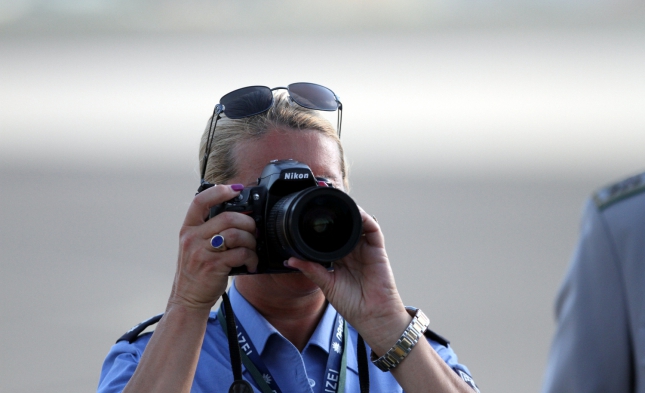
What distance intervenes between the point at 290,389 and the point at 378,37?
2832 mm

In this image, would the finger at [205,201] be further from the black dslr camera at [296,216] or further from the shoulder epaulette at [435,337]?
the shoulder epaulette at [435,337]

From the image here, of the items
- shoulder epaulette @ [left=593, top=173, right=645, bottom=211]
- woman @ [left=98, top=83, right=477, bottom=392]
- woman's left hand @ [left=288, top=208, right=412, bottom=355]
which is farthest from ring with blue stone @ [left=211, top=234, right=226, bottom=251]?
shoulder epaulette @ [left=593, top=173, right=645, bottom=211]

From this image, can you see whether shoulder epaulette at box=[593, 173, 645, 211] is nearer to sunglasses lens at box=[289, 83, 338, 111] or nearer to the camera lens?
the camera lens

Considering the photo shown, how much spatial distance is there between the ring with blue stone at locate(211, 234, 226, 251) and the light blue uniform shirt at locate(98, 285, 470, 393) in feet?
0.52

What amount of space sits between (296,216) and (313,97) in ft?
1.30

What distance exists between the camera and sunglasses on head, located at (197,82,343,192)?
125cm

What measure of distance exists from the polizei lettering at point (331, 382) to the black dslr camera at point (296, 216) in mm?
174

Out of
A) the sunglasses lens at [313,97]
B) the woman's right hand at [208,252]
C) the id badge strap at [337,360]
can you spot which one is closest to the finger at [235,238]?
the woman's right hand at [208,252]

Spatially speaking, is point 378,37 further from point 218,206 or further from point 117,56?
point 218,206

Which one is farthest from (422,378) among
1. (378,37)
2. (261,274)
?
(378,37)

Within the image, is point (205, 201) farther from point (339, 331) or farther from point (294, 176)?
point (339, 331)

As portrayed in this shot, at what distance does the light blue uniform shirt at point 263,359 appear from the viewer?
107 centimetres

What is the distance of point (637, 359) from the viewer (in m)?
0.51

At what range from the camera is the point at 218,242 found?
1.04 m
